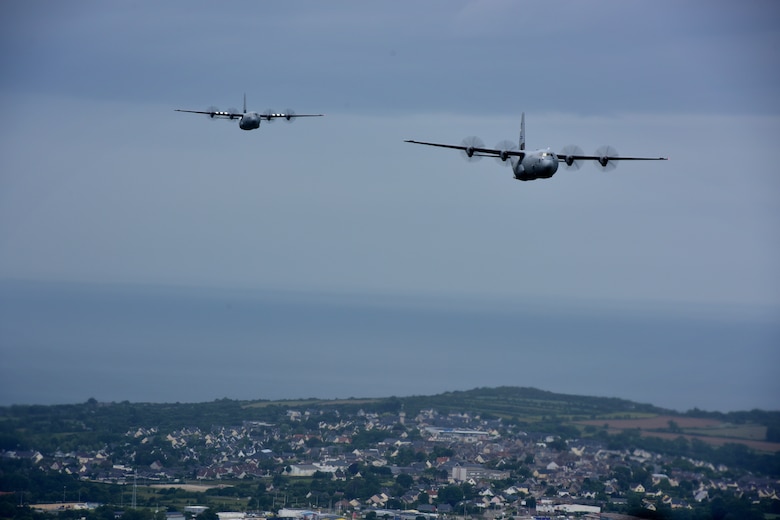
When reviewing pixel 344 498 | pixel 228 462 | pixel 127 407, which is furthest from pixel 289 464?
pixel 127 407

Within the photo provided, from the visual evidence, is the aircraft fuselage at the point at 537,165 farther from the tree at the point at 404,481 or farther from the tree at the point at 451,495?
the tree at the point at 404,481

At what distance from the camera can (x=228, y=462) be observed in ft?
217

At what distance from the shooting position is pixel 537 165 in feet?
149

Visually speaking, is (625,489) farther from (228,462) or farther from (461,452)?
(228,462)

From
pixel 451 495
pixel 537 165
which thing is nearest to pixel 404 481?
pixel 451 495

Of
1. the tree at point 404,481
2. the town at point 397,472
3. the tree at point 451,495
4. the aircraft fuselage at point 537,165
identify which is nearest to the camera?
the aircraft fuselage at point 537,165

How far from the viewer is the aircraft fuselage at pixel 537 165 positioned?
45.3 meters

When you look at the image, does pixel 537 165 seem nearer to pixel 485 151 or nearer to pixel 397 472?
pixel 485 151

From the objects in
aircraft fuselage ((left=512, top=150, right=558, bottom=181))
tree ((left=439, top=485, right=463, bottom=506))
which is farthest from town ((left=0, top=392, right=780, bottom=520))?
aircraft fuselage ((left=512, top=150, right=558, bottom=181))

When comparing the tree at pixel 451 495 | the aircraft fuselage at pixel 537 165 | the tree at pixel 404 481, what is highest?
the aircraft fuselage at pixel 537 165

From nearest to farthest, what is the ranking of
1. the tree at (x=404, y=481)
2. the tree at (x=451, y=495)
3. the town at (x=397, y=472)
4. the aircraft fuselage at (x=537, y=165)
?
the aircraft fuselage at (x=537, y=165), the town at (x=397, y=472), the tree at (x=451, y=495), the tree at (x=404, y=481)

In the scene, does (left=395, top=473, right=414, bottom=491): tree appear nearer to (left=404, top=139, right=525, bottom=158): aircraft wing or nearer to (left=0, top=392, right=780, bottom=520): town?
(left=0, top=392, right=780, bottom=520): town

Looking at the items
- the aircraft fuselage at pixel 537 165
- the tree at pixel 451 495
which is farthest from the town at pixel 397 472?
the aircraft fuselage at pixel 537 165

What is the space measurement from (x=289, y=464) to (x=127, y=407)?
536 inches
